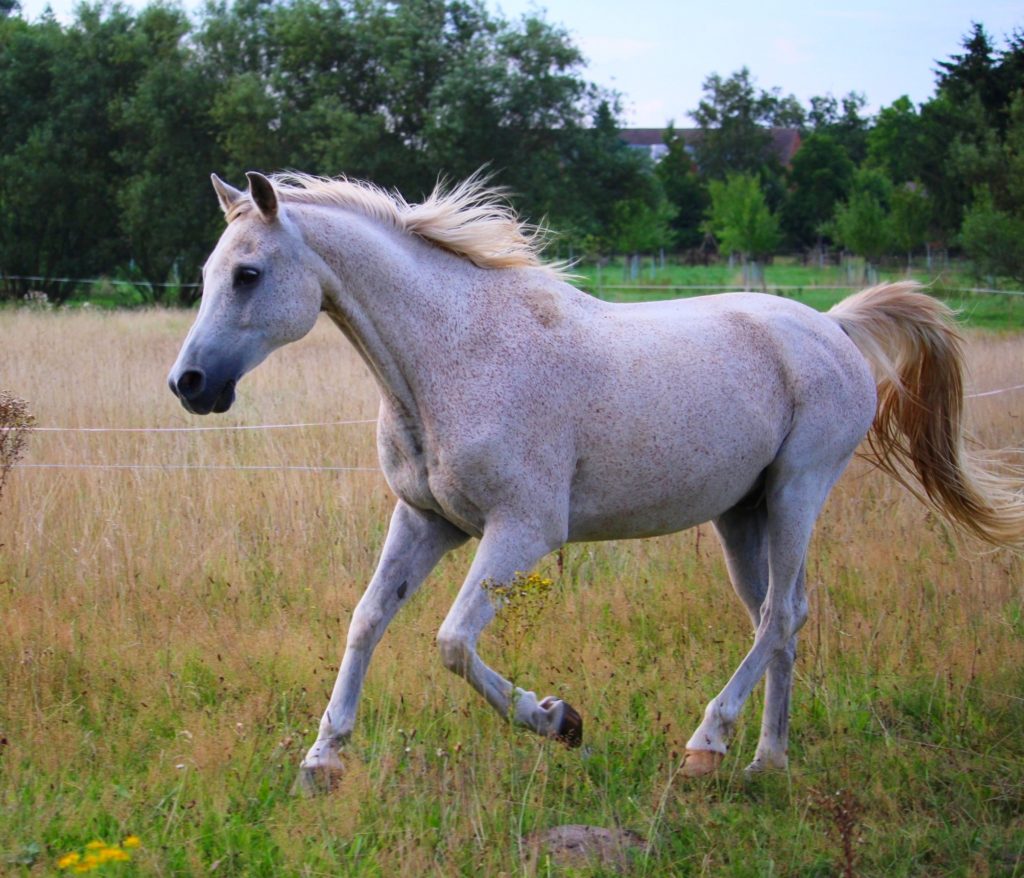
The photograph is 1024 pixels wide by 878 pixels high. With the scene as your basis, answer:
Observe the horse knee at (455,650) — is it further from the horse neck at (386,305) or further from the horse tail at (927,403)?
the horse tail at (927,403)

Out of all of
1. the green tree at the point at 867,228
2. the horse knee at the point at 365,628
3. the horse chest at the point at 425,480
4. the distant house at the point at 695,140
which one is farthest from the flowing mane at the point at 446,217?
the distant house at the point at 695,140

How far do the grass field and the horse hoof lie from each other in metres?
0.08

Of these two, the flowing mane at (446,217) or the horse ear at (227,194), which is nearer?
the horse ear at (227,194)

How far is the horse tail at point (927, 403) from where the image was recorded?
5.34 metres

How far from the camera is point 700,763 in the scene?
4.30 m

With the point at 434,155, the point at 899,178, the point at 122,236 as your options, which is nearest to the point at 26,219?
the point at 122,236

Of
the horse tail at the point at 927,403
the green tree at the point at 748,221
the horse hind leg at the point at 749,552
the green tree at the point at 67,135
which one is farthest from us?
the green tree at the point at 748,221

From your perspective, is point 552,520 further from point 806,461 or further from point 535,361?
point 806,461

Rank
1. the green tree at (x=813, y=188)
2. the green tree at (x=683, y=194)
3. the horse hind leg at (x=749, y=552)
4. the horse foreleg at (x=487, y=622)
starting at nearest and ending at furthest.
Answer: the horse foreleg at (x=487, y=622) < the horse hind leg at (x=749, y=552) < the green tree at (x=813, y=188) < the green tree at (x=683, y=194)

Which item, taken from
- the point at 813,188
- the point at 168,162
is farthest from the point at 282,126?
the point at 813,188

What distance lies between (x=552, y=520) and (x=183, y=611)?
2.43 m

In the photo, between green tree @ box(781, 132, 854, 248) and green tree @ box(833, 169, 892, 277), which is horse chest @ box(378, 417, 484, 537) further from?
green tree @ box(781, 132, 854, 248)

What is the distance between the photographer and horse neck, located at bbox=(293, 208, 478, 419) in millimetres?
4016

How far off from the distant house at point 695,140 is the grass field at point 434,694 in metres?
53.2
